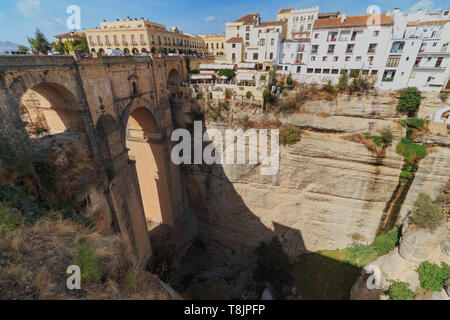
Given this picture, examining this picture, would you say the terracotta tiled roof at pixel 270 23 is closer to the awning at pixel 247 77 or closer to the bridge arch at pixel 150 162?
the awning at pixel 247 77

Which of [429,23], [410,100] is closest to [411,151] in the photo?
[410,100]

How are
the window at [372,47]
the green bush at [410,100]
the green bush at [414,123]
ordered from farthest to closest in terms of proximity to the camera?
the window at [372,47] → the green bush at [410,100] → the green bush at [414,123]

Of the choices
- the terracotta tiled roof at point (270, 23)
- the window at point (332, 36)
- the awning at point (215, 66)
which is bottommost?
the awning at point (215, 66)

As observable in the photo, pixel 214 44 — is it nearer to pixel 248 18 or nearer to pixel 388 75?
pixel 248 18

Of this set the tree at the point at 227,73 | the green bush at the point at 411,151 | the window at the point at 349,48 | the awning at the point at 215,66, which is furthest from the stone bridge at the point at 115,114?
the green bush at the point at 411,151

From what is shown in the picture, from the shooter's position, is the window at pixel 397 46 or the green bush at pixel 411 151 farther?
the window at pixel 397 46

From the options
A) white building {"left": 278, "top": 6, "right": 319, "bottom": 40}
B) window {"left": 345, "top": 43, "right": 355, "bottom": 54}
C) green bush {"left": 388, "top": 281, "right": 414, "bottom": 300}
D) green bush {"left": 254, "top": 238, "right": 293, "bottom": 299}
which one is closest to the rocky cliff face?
green bush {"left": 254, "top": 238, "right": 293, "bottom": 299}
